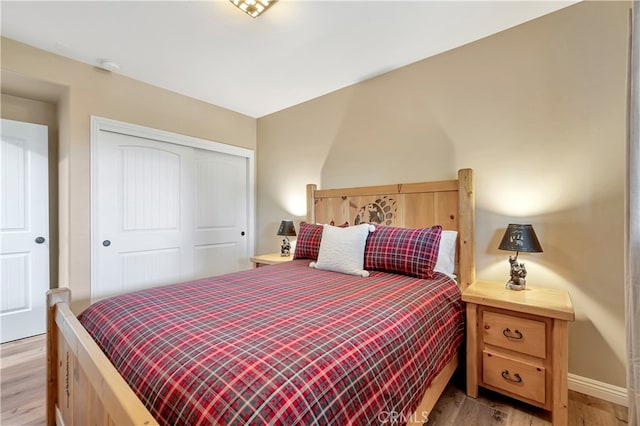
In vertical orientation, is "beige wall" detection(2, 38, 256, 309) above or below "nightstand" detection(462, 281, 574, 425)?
above

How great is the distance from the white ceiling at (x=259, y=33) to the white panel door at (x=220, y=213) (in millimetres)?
1031

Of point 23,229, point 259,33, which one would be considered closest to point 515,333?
point 259,33

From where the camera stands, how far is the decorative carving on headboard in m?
2.48

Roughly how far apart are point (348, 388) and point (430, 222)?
168 cm

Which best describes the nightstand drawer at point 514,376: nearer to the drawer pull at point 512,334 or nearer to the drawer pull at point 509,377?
the drawer pull at point 509,377

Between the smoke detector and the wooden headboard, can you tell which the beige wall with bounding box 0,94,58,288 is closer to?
the smoke detector

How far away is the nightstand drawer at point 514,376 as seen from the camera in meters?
1.51

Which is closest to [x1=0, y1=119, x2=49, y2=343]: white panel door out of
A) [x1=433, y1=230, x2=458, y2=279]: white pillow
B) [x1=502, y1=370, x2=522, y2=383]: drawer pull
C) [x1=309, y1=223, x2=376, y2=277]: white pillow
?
[x1=309, y1=223, x2=376, y2=277]: white pillow

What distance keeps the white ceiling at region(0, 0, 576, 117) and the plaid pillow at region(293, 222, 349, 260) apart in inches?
56.5

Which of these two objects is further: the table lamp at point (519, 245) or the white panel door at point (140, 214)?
the white panel door at point (140, 214)

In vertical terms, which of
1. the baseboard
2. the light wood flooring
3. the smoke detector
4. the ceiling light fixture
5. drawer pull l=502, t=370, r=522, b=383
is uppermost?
the ceiling light fixture

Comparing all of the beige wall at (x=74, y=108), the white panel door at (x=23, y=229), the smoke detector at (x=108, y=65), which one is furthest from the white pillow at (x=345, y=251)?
the white panel door at (x=23, y=229)

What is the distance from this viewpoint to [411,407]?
3.71 feet

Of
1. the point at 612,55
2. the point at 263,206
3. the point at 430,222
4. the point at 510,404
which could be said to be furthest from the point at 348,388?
the point at 263,206
